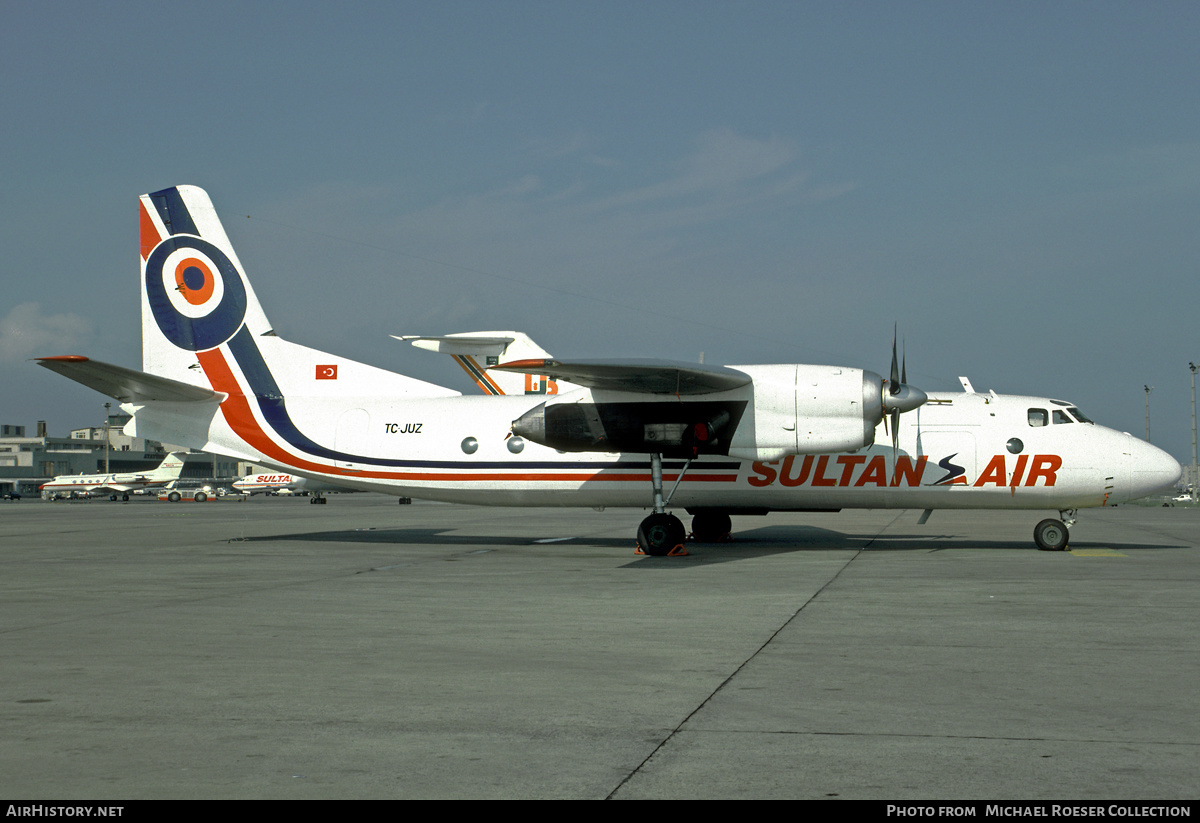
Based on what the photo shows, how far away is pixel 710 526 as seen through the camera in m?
24.0

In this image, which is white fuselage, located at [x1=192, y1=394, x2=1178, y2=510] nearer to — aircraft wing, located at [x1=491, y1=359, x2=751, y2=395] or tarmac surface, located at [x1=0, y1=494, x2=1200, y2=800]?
aircraft wing, located at [x1=491, y1=359, x2=751, y2=395]

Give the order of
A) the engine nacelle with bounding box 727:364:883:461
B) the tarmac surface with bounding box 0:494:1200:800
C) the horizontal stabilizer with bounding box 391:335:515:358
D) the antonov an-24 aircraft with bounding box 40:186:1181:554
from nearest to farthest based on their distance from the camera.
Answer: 1. the tarmac surface with bounding box 0:494:1200:800
2. the engine nacelle with bounding box 727:364:883:461
3. the antonov an-24 aircraft with bounding box 40:186:1181:554
4. the horizontal stabilizer with bounding box 391:335:515:358

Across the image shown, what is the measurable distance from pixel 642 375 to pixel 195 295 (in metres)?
→ 12.0

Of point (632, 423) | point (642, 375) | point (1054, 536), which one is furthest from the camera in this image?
point (1054, 536)

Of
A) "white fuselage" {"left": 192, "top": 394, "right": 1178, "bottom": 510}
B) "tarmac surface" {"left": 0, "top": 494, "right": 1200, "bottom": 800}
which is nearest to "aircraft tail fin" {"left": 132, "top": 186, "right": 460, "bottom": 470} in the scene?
"white fuselage" {"left": 192, "top": 394, "right": 1178, "bottom": 510}

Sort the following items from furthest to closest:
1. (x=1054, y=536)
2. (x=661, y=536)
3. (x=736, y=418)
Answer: (x=1054, y=536) < (x=736, y=418) < (x=661, y=536)

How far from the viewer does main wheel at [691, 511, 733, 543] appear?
2392 cm

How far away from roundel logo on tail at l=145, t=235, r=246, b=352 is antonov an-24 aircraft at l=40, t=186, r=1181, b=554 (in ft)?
0.15

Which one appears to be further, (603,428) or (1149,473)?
(603,428)

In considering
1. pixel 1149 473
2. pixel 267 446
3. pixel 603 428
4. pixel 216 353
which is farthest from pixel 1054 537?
pixel 216 353

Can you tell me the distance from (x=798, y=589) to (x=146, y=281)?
18113mm

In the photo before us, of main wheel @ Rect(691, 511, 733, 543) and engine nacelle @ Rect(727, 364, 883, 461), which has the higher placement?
engine nacelle @ Rect(727, 364, 883, 461)

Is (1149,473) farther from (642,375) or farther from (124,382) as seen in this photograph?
(124,382)

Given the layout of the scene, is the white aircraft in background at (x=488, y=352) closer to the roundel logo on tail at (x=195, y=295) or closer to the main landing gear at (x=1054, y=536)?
the roundel logo on tail at (x=195, y=295)
